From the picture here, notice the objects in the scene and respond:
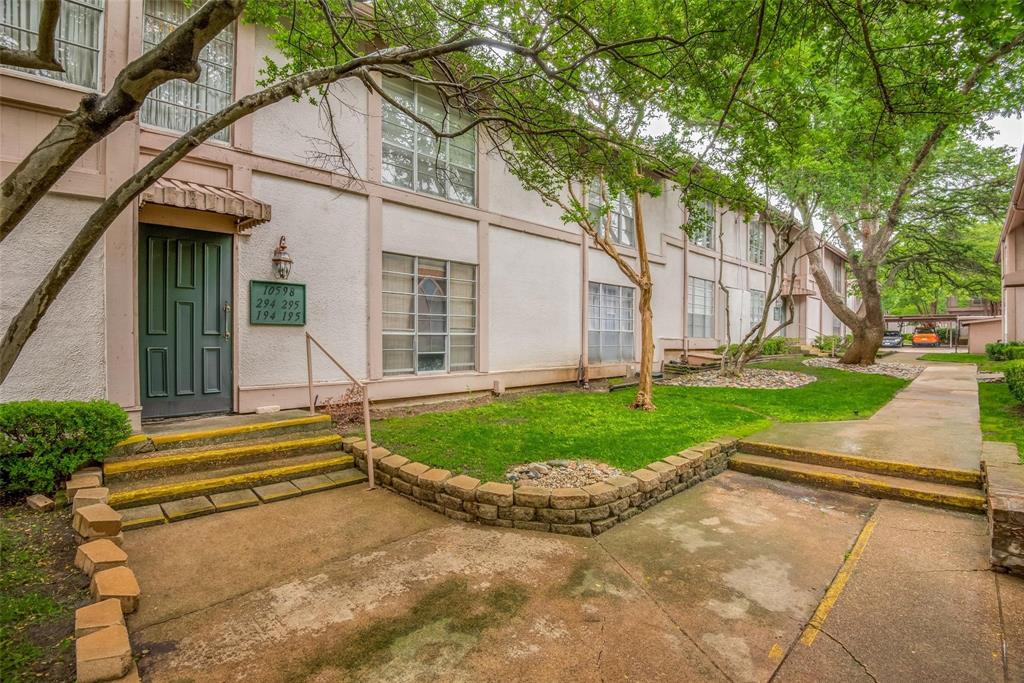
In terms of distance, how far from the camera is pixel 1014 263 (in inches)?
491

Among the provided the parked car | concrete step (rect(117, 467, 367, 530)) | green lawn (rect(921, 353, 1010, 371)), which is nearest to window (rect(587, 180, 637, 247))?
concrete step (rect(117, 467, 367, 530))

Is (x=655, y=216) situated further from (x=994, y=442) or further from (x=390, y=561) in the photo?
(x=390, y=561)

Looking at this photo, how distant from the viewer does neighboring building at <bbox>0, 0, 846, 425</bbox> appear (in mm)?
4359

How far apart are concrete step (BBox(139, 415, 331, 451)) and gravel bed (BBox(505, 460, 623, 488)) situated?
255cm

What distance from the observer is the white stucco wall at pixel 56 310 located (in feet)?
13.3

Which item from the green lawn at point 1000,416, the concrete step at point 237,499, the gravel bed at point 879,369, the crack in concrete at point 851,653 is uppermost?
the gravel bed at point 879,369

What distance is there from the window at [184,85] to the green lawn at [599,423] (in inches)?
181

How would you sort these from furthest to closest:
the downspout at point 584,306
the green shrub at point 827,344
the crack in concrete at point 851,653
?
the green shrub at point 827,344 < the downspout at point 584,306 < the crack in concrete at point 851,653

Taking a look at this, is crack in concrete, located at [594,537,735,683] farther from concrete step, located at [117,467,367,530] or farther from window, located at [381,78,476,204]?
window, located at [381,78,476,204]

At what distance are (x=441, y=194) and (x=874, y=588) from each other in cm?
759

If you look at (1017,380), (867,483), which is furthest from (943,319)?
(867,483)

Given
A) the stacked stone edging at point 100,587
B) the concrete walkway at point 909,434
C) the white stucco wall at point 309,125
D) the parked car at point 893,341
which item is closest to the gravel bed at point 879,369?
the concrete walkway at point 909,434

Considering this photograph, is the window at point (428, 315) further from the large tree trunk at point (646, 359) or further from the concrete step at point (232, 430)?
the large tree trunk at point (646, 359)

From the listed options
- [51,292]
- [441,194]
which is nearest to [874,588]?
[51,292]
